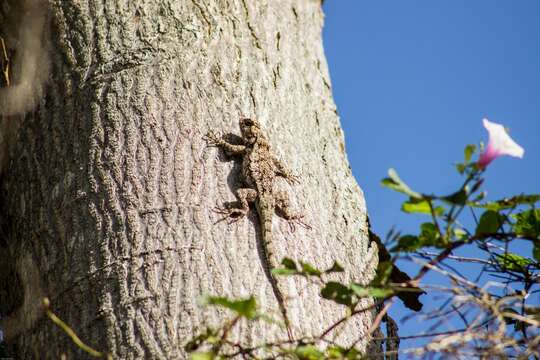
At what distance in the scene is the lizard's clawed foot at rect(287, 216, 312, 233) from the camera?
12.5 feet

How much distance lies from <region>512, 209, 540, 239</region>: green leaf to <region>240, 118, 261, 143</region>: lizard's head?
5.13ft

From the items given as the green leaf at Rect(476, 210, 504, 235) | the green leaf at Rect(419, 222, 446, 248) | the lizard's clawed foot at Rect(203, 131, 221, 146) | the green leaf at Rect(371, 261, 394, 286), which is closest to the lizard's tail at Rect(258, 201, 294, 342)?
the lizard's clawed foot at Rect(203, 131, 221, 146)

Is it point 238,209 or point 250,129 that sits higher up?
point 250,129

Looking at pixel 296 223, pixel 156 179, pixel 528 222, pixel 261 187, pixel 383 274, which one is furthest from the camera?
pixel 261 187

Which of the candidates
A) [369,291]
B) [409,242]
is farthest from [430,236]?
[369,291]

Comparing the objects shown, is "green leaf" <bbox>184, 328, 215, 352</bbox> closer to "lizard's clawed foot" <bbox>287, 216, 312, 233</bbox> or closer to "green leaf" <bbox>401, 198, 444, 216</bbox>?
"green leaf" <bbox>401, 198, 444, 216</bbox>

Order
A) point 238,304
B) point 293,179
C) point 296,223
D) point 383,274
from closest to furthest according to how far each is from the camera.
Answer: point 238,304 → point 383,274 → point 296,223 → point 293,179

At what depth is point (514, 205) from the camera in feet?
8.68

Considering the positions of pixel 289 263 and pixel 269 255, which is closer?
pixel 289 263

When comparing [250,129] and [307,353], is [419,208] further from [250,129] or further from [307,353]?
[250,129]

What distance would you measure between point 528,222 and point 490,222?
0.47m

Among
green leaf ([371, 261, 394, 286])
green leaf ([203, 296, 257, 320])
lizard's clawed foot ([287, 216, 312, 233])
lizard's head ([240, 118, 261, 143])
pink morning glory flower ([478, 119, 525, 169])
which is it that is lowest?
green leaf ([203, 296, 257, 320])

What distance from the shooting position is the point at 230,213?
12.2 ft

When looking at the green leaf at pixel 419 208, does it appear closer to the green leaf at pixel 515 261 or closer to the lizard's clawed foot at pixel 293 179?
the green leaf at pixel 515 261
